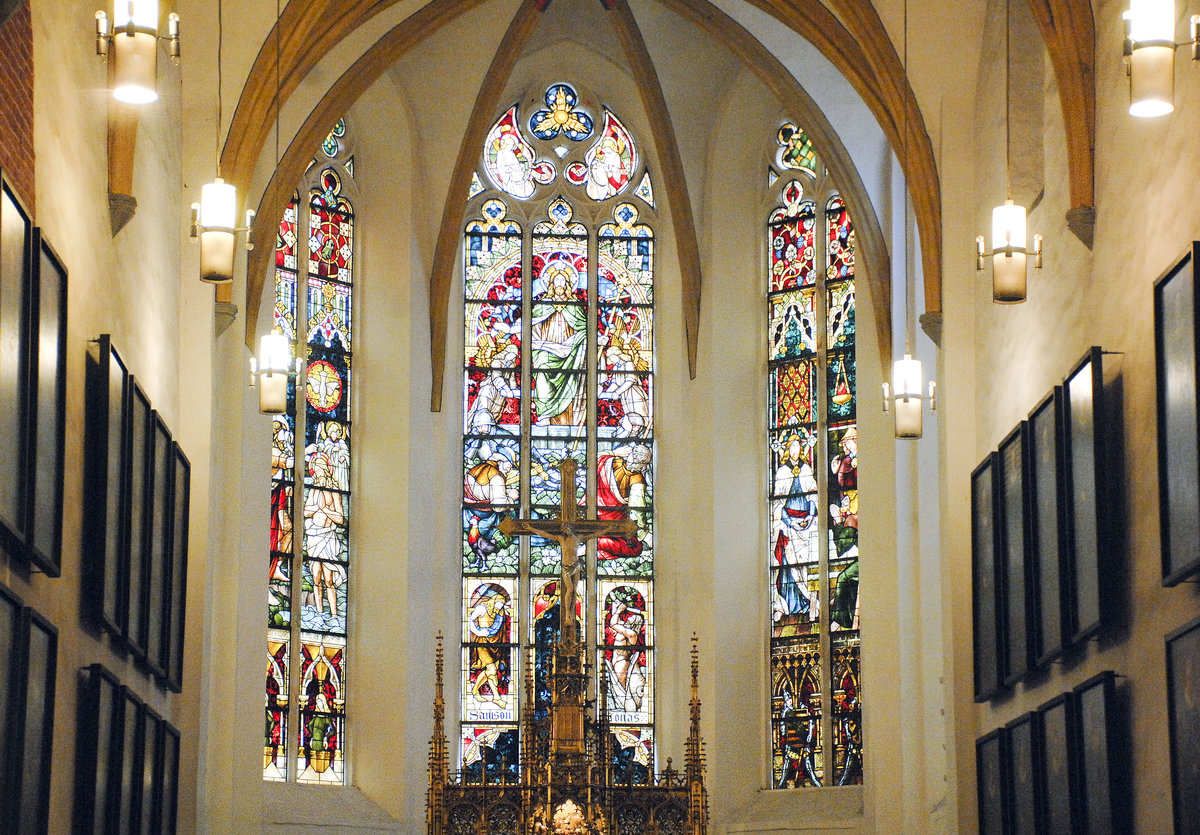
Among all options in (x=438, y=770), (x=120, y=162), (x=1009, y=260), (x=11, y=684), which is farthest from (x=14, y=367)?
(x=438, y=770)

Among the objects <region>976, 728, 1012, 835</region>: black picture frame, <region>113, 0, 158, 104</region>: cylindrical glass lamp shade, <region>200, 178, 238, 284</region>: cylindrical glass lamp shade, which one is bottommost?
<region>976, 728, 1012, 835</region>: black picture frame

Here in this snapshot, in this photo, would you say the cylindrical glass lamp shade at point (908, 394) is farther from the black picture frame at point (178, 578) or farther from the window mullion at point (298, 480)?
the window mullion at point (298, 480)

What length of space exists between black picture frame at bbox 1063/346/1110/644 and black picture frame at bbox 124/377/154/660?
5.92m

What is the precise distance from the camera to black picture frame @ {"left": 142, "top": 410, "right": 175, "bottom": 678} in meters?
13.5

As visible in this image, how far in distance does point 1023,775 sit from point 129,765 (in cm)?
596

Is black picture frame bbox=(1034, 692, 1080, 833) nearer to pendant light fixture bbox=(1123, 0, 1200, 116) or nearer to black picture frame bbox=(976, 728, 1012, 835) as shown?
black picture frame bbox=(976, 728, 1012, 835)

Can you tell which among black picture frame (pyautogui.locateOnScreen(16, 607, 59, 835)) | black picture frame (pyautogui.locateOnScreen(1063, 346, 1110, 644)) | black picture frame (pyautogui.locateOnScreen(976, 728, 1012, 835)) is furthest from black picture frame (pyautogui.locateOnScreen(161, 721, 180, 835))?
black picture frame (pyautogui.locateOnScreen(1063, 346, 1110, 644))

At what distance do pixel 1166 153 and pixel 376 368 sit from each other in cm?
1134

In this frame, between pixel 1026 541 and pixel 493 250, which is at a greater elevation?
pixel 493 250

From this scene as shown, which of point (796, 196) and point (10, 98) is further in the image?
point (796, 196)

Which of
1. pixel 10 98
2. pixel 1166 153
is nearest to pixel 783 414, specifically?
pixel 1166 153

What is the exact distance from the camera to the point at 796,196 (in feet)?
71.5

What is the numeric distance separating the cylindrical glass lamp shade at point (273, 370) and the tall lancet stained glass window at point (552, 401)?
203 inches

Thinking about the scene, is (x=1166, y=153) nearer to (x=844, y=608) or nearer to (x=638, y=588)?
(x=844, y=608)
